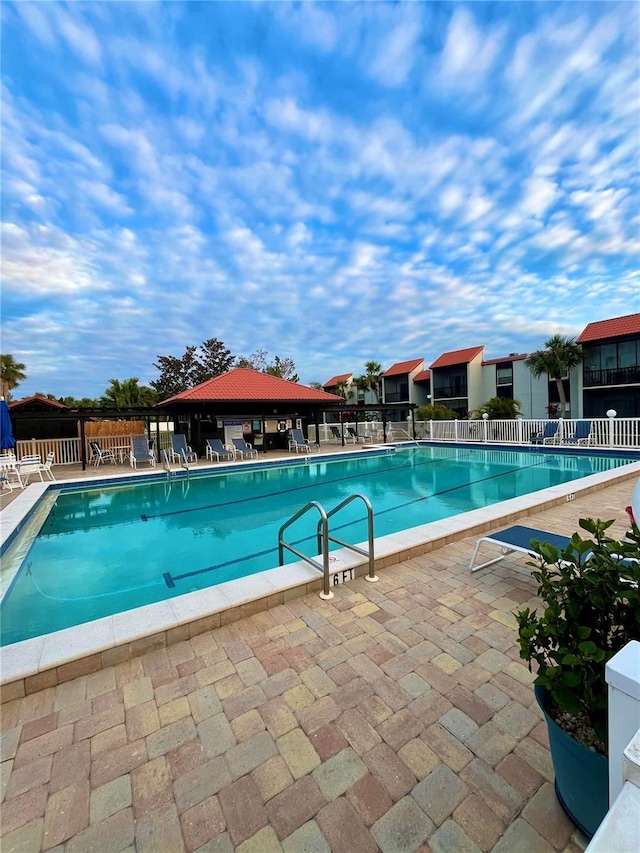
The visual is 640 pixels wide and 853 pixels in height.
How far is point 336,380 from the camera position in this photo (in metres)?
47.2

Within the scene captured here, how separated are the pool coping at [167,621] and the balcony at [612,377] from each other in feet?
84.4

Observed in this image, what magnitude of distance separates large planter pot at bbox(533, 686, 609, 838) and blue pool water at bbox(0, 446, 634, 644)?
4.50 m

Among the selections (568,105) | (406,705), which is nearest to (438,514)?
(406,705)

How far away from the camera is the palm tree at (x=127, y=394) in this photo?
107 ft

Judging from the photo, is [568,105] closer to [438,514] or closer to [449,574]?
[438,514]

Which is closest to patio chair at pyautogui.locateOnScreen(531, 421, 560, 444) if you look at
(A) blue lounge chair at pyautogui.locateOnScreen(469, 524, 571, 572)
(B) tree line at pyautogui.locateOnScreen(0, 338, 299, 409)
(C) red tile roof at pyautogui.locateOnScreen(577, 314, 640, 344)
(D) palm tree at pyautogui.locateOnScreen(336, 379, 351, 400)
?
(C) red tile roof at pyautogui.locateOnScreen(577, 314, 640, 344)

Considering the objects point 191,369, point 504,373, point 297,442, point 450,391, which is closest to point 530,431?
point 297,442

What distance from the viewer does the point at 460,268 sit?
18578 mm

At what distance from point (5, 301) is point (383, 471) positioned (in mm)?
15479

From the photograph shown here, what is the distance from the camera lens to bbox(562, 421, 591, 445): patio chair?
50.0 ft

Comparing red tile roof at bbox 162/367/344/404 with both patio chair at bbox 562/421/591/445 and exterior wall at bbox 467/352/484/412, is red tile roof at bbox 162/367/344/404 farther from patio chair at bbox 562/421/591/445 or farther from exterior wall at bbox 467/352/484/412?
exterior wall at bbox 467/352/484/412

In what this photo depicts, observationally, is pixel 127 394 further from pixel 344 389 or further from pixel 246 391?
pixel 344 389

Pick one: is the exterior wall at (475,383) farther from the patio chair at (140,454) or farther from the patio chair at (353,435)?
the patio chair at (140,454)

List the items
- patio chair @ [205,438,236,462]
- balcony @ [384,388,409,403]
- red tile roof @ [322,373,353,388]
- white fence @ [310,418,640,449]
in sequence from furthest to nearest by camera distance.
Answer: red tile roof @ [322,373,353,388] → balcony @ [384,388,409,403] → patio chair @ [205,438,236,462] → white fence @ [310,418,640,449]
